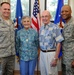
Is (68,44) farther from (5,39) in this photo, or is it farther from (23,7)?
(23,7)

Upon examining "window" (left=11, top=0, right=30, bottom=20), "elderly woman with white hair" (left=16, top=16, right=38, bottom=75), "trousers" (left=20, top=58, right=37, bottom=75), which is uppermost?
"window" (left=11, top=0, right=30, bottom=20)

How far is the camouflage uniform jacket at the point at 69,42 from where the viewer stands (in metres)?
2.23

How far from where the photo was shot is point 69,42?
2.26 m

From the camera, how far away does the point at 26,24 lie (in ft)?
7.78

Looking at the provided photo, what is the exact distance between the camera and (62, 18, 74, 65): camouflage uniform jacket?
223 centimetres

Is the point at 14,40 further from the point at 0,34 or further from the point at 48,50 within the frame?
the point at 48,50

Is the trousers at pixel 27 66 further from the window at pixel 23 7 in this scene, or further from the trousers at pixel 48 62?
the window at pixel 23 7

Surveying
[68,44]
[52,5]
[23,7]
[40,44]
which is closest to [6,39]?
[40,44]

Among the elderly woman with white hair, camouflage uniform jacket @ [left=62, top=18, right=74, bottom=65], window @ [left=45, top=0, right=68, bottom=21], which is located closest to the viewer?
camouflage uniform jacket @ [left=62, top=18, right=74, bottom=65]

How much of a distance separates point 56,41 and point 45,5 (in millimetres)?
2215

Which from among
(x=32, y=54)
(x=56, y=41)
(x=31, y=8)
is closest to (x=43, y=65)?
(x=32, y=54)

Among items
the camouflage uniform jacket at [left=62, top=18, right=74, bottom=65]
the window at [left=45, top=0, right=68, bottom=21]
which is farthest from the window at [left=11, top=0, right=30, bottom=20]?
the camouflage uniform jacket at [left=62, top=18, right=74, bottom=65]

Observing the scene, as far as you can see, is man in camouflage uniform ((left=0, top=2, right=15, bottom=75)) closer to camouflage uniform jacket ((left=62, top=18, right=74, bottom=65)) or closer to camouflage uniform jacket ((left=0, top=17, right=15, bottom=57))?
camouflage uniform jacket ((left=0, top=17, right=15, bottom=57))

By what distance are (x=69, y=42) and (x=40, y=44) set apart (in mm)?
449
